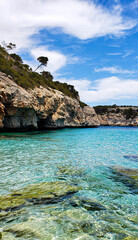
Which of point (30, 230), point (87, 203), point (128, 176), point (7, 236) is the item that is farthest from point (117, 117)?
point (7, 236)

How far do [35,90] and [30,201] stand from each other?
3667 centimetres

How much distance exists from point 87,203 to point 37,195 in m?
1.87

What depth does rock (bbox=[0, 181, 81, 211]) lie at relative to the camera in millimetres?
5532

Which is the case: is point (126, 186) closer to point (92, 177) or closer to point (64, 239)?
point (92, 177)

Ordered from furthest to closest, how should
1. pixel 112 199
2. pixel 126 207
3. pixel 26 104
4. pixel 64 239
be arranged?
pixel 26 104
pixel 112 199
pixel 126 207
pixel 64 239

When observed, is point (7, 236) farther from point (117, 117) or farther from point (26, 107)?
point (117, 117)

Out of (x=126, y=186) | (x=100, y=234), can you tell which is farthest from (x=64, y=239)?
(x=126, y=186)

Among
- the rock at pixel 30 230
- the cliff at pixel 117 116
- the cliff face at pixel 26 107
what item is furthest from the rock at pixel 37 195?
the cliff at pixel 117 116

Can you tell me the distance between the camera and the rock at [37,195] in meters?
5.53

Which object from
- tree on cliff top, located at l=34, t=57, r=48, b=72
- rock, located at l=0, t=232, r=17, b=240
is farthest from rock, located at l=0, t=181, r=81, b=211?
tree on cliff top, located at l=34, t=57, r=48, b=72

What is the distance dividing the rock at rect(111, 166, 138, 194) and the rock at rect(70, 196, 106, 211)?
2.02 meters

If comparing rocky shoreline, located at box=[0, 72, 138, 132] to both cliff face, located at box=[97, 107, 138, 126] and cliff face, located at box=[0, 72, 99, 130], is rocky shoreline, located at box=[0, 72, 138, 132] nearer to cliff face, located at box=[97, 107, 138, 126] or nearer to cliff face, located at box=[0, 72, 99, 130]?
cliff face, located at box=[0, 72, 99, 130]

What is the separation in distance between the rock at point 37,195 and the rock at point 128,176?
7.79ft

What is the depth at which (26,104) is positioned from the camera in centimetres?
3177
